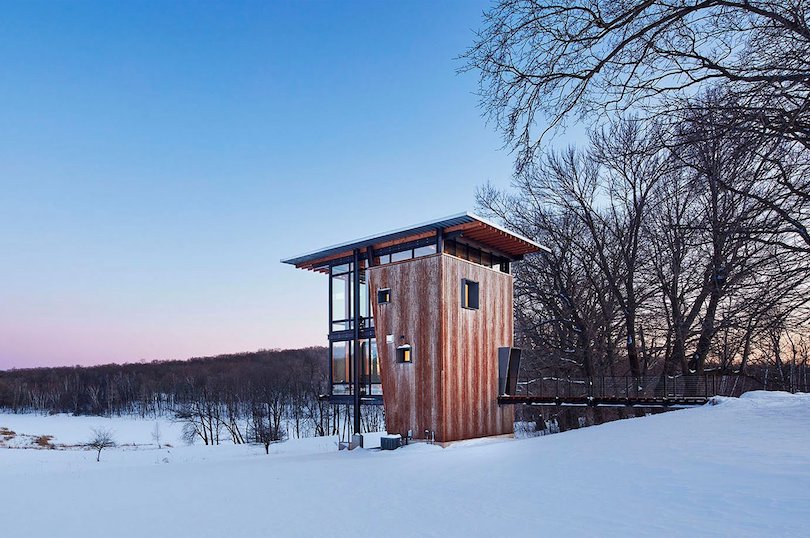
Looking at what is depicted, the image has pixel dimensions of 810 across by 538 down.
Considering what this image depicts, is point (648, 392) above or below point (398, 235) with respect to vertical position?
below

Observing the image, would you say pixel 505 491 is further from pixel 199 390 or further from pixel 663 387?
pixel 199 390

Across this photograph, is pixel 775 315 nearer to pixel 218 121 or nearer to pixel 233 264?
pixel 218 121

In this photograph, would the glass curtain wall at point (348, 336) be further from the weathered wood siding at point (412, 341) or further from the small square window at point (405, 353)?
the small square window at point (405, 353)

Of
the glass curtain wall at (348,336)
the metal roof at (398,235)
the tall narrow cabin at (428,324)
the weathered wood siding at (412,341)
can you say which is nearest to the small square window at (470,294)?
the tall narrow cabin at (428,324)

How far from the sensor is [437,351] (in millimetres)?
13664

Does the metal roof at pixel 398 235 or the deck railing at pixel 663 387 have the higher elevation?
the metal roof at pixel 398 235

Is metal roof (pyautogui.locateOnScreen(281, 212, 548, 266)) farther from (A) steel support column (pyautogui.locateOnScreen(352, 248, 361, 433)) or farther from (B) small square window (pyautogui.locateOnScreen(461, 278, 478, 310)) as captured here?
(B) small square window (pyautogui.locateOnScreen(461, 278, 478, 310))

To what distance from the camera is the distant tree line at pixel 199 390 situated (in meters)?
53.4

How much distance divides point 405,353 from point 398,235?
3280mm

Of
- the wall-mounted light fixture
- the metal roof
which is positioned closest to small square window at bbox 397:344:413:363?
the wall-mounted light fixture

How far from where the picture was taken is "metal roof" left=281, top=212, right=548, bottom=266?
13.5 metres

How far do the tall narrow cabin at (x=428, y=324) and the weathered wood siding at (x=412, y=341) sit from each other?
3 centimetres

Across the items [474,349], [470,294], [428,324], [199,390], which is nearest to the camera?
[428,324]

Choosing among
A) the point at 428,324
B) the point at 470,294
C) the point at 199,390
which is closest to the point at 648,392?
the point at 470,294
